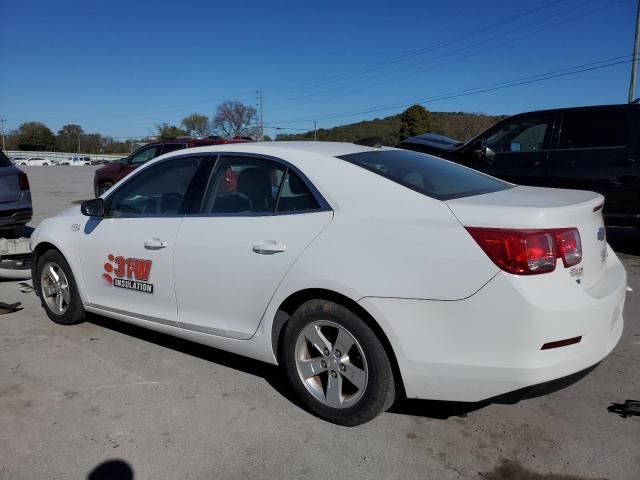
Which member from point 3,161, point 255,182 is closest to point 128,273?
point 255,182

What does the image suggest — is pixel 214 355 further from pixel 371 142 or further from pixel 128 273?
pixel 371 142

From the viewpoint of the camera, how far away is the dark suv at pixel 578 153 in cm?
683

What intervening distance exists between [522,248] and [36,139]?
116534 millimetres

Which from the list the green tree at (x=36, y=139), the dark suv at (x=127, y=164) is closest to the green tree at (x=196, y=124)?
the green tree at (x=36, y=139)

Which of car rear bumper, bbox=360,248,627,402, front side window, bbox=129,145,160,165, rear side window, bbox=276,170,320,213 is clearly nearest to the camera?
car rear bumper, bbox=360,248,627,402

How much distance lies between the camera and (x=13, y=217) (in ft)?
24.2

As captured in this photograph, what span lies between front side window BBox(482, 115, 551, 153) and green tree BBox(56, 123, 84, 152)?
116508 millimetres

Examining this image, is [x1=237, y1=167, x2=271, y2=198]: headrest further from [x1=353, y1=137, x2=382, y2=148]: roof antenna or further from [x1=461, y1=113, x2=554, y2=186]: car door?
[x1=461, y1=113, x2=554, y2=186]: car door

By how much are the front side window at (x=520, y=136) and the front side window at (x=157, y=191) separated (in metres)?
5.07

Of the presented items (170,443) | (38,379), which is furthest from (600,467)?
(38,379)

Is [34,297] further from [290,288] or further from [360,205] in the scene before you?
[360,205]

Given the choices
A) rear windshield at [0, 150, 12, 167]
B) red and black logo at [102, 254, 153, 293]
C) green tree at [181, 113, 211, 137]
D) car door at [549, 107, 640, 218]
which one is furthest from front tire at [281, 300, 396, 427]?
green tree at [181, 113, 211, 137]

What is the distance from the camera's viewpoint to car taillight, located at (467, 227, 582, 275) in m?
2.51

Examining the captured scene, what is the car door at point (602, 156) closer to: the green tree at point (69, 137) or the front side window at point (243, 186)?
the front side window at point (243, 186)
